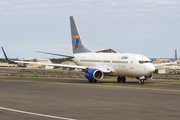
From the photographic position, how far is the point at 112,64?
42781 millimetres

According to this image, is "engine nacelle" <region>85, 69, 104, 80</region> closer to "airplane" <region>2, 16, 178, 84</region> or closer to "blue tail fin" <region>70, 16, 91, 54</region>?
"airplane" <region>2, 16, 178, 84</region>

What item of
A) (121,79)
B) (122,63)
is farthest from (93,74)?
(121,79)

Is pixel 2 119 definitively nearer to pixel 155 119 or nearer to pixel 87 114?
pixel 87 114

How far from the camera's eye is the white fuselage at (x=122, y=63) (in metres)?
38.4

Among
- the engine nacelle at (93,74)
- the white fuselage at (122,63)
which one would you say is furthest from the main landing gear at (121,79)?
the engine nacelle at (93,74)

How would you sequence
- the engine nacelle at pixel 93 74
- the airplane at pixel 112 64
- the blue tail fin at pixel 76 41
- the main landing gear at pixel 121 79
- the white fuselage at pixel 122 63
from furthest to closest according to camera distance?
1. the blue tail fin at pixel 76 41
2. the main landing gear at pixel 121 79
3. the engine nacelle at pixel 93 74
4. the airplane at pixel 112 64
5. the white fuselage at pixel 122 63

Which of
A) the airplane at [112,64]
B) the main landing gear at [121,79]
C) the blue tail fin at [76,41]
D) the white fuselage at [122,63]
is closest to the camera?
the white fuselage at [122,63]

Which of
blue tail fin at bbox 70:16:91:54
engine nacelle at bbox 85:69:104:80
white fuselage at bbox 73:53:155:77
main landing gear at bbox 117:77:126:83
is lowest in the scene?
main landing gear at bbox 117:77:126:83

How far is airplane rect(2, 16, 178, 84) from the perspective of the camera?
38781mm

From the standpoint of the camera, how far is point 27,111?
1514cm

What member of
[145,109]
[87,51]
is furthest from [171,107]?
[87,51]

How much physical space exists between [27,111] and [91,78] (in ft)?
86.7

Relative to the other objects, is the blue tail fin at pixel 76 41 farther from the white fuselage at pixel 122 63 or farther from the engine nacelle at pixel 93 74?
the engine nacelle at pixel 93 74

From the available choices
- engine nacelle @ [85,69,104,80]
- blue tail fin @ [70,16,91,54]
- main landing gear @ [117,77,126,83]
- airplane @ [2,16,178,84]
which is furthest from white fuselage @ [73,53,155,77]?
blue tail fin @ [70,16,91,54]
